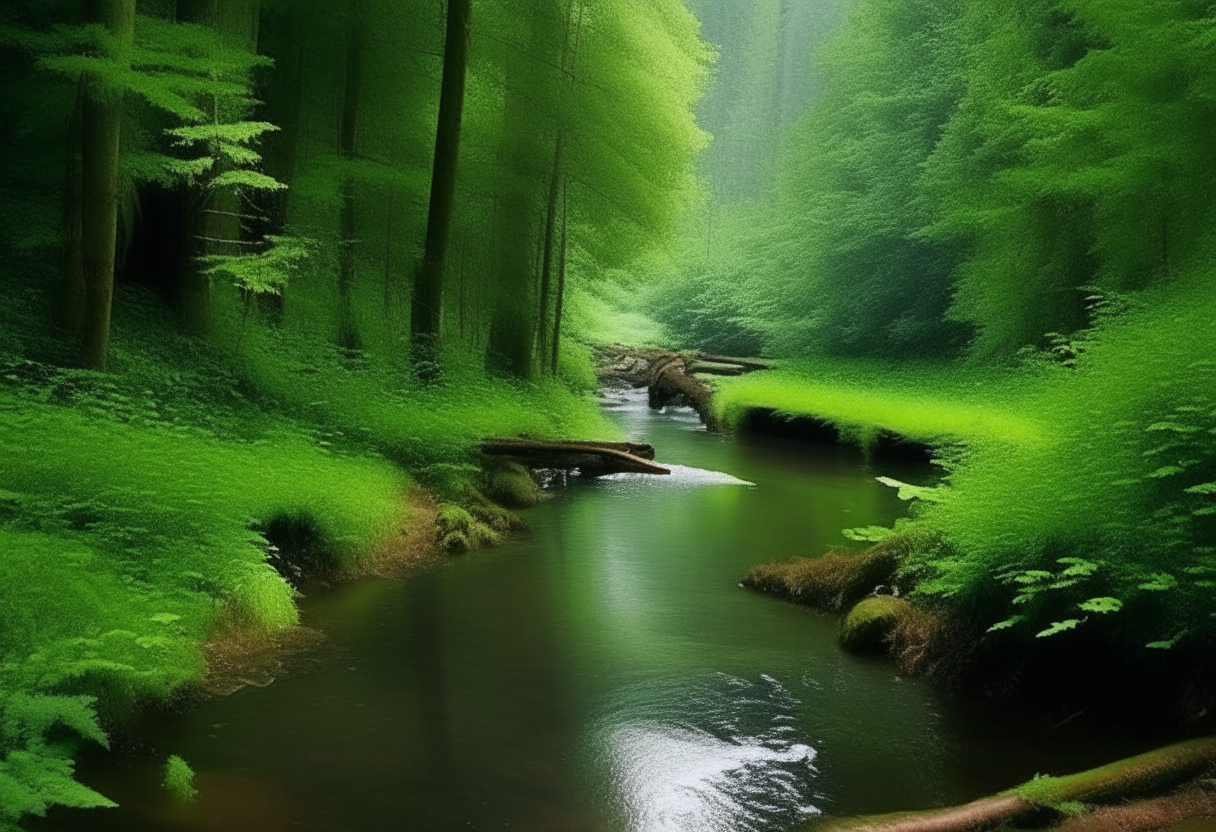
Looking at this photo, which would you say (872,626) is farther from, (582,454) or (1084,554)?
(582,454)

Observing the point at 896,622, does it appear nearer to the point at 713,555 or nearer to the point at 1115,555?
the point at 1115,555

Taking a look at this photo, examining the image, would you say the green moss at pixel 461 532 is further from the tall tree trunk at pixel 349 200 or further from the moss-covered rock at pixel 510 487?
the tall tree trunk at pixel 349 200

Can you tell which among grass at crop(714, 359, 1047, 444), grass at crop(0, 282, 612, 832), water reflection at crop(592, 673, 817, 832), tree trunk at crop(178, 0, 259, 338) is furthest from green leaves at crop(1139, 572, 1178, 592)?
tree trunk at crop(178, 0, 259, 338)

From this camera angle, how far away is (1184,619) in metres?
6.29

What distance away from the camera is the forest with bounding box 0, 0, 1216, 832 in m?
6.22

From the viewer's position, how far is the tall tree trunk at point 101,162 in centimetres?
909

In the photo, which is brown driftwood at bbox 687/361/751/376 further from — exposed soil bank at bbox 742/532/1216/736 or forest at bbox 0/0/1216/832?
exposed soil bank at bbox 742/532/1216/736

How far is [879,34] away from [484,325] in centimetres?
1763

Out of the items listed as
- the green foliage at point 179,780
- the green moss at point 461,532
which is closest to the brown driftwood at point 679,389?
the green moss at point 461,532

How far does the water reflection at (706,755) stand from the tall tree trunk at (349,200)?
32.8 ft

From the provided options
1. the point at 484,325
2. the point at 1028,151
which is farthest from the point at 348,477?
the point at 1028,151

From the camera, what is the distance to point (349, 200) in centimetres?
1789

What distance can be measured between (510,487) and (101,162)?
644 centimetres

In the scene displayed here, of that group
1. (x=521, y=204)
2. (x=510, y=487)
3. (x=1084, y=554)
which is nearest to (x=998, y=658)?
(x=1084, y=554)
